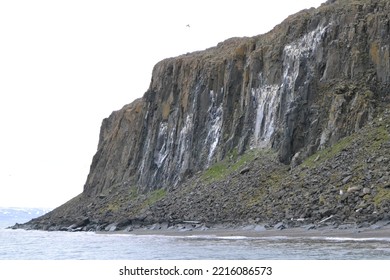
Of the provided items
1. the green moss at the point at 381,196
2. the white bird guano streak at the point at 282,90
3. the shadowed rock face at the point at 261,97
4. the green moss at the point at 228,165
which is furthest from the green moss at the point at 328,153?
the green moss at the point at 381,196

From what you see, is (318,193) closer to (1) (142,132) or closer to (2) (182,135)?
(2) (182,135)

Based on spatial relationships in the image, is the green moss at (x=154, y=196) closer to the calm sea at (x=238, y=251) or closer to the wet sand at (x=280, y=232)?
the wet sand at (x=280, y=232)

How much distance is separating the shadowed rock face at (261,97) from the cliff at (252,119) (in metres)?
0.19

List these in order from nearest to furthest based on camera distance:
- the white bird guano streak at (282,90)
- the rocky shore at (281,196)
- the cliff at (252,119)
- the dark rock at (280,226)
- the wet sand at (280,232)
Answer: the wet sand at (280,232), the rocky shore at (281,196), the dark rock at (280,226), the cliff at (252,119), the white bird guano streak at (282,90)

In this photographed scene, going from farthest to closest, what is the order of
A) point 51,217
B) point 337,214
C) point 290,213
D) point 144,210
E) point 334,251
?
→ point 51,217 < point 144,210 < point 290,213 < point 337,214 < point 334,251

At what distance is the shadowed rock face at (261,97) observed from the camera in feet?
293

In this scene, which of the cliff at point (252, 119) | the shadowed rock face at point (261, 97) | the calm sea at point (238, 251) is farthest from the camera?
the shadowed rock face at point (261, 97)

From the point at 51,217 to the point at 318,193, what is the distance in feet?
290

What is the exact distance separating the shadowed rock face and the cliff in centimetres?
19

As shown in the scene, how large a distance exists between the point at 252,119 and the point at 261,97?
3.77 metres

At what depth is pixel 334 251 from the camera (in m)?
44.8

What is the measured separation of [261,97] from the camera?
105875 millimetres

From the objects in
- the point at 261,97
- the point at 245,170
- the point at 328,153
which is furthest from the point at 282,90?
the point at 328,153
